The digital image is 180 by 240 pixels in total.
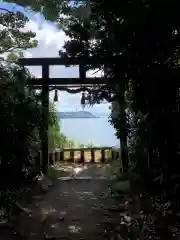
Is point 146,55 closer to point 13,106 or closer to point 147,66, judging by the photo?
point 147,66

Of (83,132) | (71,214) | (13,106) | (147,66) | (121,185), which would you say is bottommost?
(71,214)

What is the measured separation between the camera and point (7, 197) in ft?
12.8

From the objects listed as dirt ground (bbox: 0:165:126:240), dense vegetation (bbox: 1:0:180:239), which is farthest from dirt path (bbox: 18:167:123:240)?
dense vegetation (bbox: 1:0:180:239)

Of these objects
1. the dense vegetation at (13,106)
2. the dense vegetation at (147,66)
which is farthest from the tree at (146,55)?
the dense vegetation at (13,106)

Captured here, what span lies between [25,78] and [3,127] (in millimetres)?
1161

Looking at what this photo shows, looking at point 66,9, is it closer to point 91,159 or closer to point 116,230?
point 116,230

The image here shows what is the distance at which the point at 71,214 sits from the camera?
5059 mm

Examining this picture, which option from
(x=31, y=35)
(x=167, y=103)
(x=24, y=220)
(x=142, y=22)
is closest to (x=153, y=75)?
(x=167, y=103)

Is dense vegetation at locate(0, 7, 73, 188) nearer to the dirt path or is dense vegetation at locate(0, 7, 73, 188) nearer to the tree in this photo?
the dirt path

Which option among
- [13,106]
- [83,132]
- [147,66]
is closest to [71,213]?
[13,106]

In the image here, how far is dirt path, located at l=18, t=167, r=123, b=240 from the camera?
4.18 metres

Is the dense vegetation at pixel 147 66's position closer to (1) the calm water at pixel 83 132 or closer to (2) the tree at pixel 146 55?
(2) the tree at pixel 146 55

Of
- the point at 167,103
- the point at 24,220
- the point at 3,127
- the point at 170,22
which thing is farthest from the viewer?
the point at 24,220

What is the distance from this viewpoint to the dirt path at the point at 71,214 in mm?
4180
